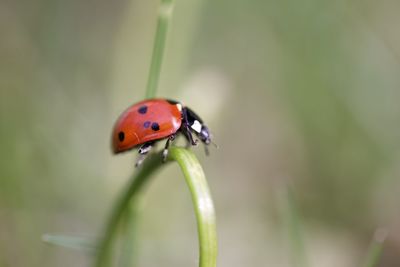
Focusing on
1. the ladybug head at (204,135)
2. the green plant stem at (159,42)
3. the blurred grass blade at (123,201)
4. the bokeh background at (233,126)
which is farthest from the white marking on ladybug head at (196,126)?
the bokeh background at (233,126)

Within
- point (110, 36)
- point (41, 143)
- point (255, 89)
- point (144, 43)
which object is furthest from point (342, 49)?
point (41, 143)

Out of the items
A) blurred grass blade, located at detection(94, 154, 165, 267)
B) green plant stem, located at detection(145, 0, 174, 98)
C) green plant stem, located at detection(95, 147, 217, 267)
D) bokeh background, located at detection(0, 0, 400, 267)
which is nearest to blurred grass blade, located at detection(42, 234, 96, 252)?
blurred grass blade, located at detection(94, 154, 165, 267)

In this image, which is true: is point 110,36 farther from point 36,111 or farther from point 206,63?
point 36,111

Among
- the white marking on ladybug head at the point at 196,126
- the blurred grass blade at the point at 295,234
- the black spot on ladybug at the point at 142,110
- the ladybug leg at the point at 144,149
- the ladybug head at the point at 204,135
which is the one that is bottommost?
the blurred grass blade at the point at 295,234

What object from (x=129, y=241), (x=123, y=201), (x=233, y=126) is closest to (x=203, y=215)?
(x=123, y=201)

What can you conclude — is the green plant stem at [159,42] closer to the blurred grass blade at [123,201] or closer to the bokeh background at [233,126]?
the blurred grass blade at [123,201]

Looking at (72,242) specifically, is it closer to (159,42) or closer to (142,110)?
(142,110)
